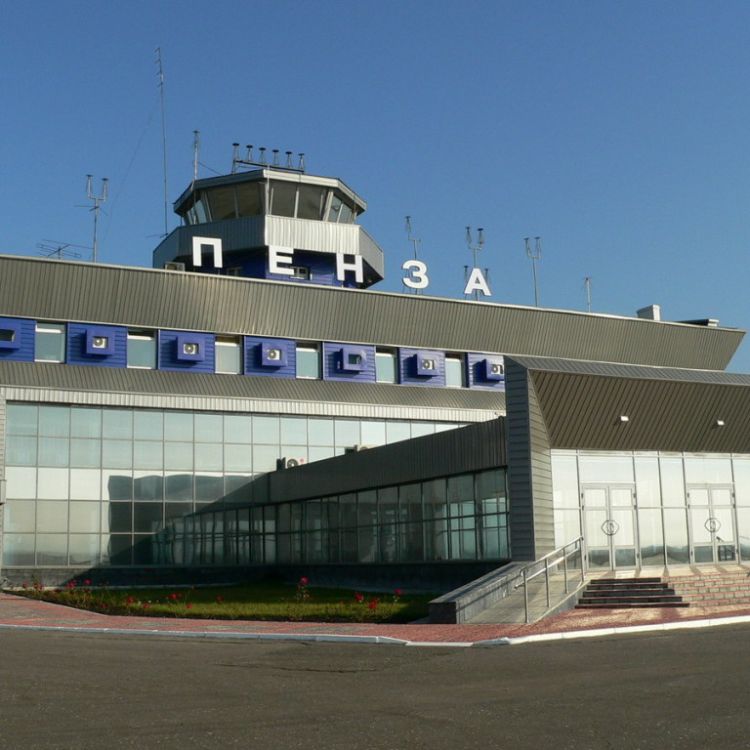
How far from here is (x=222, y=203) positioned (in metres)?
54.6

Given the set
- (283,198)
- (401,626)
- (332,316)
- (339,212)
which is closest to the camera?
(401,626)

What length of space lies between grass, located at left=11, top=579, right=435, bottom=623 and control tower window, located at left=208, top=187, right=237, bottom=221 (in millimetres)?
20988

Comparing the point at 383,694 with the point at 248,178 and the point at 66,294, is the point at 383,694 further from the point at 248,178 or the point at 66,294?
the point at 248,178

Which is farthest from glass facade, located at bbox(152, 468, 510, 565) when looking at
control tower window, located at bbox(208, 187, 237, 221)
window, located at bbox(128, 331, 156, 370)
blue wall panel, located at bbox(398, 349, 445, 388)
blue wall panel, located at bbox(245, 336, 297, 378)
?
control tower window, located at bbox(208, 187, 237, 221)

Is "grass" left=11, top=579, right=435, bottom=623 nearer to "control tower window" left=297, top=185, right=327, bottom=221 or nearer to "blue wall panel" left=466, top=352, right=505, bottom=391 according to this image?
"blue wall panel" left=466, top=352, right=505, bottom=391

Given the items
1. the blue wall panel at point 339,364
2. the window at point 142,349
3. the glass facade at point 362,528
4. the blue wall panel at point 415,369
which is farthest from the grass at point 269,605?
the blue wall panel at point 415,369

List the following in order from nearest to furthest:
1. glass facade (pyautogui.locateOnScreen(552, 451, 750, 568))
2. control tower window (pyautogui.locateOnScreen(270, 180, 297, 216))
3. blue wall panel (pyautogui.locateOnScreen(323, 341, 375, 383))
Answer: glass facade (pyautogui.locateOnScreen(552, 451, 750, 568)) → blue wall panel (pyautogui.locateOnScreen(323, 341, 375, 383)) → control tower window (pyautogui.locateOnScreen(270, 180, 297, 216))

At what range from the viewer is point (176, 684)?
14961mm

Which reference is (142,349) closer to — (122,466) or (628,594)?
(122,466)

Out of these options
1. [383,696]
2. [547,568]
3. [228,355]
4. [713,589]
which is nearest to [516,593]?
[547,568]

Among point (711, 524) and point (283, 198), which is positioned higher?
point (283, 198)

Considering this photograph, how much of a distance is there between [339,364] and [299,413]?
2.82 m

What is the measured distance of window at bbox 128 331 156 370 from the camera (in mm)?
46719

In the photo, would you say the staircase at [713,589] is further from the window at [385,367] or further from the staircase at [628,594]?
the window at [385,367]
